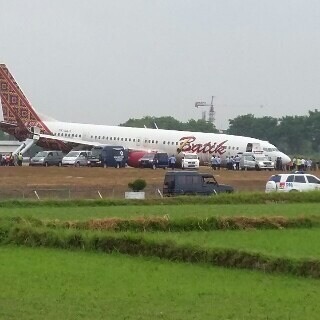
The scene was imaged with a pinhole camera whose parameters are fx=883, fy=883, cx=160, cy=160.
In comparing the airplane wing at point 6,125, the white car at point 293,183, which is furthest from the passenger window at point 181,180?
the airplane wing at point 6,125

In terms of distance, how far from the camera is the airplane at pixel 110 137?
77.2 meters

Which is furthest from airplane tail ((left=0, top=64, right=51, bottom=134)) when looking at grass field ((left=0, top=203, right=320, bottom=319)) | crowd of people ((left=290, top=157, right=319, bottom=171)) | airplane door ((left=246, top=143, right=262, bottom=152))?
grass field ((left=0, top=203, right=320, bottom=319))

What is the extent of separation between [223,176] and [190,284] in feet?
136

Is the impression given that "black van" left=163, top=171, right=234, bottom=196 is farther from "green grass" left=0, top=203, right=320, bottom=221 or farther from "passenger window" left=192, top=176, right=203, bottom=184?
"green grass" left=0, top=203, right=320, bottom=221

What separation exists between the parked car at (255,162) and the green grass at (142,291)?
50580 millimetres

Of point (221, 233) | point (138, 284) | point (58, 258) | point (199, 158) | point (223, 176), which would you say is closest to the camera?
point (138, 284)

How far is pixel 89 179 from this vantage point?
52594mm

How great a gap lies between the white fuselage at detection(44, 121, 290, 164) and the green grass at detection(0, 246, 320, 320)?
5722cm

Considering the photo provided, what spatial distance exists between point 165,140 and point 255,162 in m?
13.3

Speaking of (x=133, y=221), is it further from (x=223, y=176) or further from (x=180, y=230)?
(x=223, y=176)

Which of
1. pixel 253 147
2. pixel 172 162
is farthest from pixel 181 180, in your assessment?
pixel 253 147

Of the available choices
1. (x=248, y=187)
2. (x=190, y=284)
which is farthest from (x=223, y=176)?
(x=190, y=284)

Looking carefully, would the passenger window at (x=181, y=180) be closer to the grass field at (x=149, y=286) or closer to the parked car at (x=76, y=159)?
the grass field at (x=149, y=286)

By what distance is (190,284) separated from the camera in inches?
623
